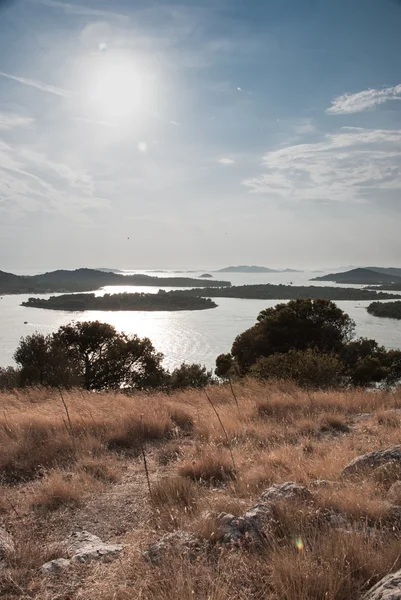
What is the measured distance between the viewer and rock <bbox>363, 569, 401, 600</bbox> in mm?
1729

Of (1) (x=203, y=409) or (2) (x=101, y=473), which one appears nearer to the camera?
(2) (x=101, y=473)

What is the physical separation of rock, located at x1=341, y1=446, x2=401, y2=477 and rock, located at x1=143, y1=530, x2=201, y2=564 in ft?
5.79

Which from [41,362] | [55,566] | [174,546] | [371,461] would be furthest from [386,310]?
[55,566]

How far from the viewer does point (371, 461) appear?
3771 millimetres

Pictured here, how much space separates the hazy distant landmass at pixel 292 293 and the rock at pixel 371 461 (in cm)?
9723

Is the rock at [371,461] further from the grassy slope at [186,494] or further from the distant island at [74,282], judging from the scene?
the distant island at [74,282]

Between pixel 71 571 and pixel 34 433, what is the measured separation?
342cm

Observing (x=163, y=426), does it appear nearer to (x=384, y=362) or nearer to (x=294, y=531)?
(x=294, y=531)

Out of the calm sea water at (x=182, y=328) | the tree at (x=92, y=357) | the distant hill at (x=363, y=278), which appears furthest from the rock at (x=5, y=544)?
the distant hill at (x=363, y=278)

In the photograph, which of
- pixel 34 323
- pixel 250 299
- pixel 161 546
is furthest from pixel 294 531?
pixel 250 299

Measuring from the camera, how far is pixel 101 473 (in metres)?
4.29

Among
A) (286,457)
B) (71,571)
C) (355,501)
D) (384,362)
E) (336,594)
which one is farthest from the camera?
(384,362)

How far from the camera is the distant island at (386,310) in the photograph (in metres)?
75.8

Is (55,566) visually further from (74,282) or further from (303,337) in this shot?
(74,282)
